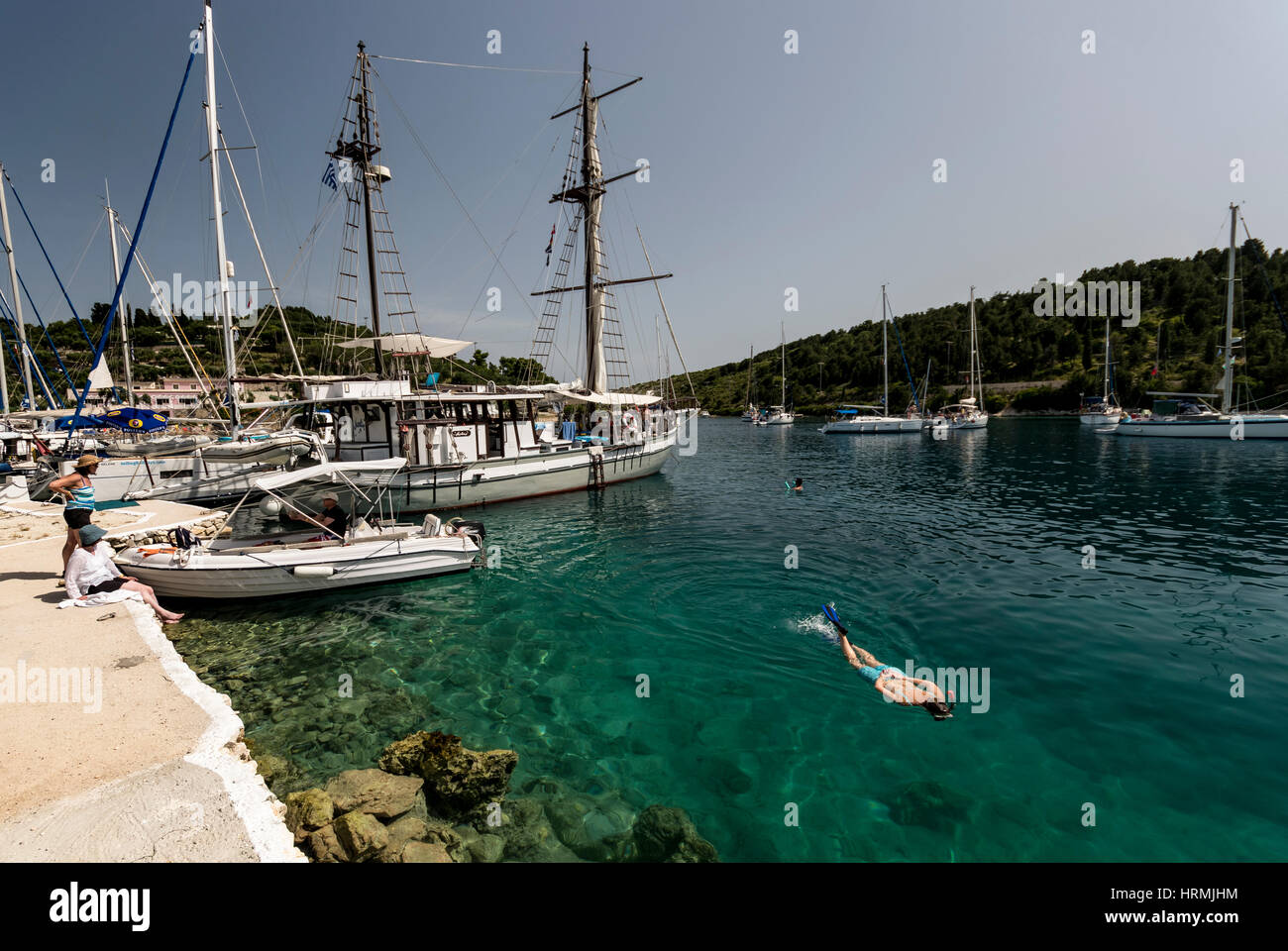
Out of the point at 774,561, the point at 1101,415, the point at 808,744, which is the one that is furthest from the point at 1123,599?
the point at 1101,415

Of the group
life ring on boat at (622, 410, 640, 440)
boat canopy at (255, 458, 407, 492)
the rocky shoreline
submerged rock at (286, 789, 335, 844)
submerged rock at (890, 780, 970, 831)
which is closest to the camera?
the rocky shoreline

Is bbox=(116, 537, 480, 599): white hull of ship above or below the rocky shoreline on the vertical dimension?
above

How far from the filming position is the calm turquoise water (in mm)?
5996

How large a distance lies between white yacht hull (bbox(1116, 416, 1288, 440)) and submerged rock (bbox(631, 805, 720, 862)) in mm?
68517

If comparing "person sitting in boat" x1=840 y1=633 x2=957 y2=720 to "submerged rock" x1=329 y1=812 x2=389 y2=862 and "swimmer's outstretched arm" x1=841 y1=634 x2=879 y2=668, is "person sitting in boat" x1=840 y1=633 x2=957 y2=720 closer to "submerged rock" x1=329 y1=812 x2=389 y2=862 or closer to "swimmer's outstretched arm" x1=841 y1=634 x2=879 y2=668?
"swimmer's outstretched arm" x1=841 y1=634 x2=879 y2=668

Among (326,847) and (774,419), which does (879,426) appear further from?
(326,847)

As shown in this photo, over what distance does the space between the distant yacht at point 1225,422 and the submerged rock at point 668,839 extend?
68.2 m

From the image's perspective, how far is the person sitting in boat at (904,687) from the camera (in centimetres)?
785

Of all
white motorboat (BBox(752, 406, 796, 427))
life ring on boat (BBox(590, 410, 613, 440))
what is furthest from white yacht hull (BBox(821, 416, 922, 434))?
life ring on boat (BBox(590, 410, 613, 440))

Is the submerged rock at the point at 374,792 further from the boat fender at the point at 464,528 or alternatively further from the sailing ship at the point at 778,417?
the sailing ship at the point at 778,417

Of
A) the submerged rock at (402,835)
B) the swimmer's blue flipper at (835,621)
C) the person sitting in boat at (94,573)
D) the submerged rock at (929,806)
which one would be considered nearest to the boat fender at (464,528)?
the person sitting in boat at (94,573)

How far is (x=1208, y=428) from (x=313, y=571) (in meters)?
73.9

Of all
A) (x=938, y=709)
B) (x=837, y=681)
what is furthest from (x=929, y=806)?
(x=837, y=681)

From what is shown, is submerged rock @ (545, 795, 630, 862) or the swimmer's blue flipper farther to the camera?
Answer: the swimmer's blue flipper
